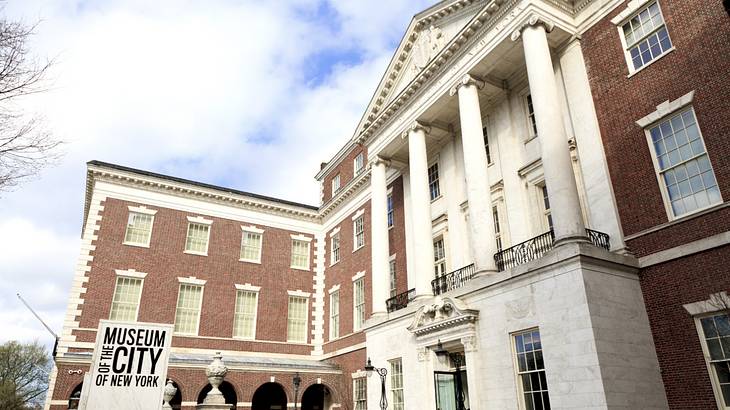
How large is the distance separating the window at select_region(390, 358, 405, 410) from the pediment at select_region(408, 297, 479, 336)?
235 centimetres

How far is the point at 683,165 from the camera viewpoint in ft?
45.0

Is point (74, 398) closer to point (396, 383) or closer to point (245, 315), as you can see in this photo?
point (245, 315)

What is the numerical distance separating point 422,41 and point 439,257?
9646mm

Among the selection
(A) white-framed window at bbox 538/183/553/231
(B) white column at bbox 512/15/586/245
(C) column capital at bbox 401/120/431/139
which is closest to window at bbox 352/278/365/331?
(C) column capital at bbox 401/120/431/139

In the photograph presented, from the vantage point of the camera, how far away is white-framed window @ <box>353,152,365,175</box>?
33.0m

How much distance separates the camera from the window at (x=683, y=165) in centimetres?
1319

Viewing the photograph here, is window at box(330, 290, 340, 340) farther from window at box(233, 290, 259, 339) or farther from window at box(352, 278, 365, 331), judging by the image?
window at box(233, 290, 259, 339)

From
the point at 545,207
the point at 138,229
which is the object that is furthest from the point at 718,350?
the point at 138,229

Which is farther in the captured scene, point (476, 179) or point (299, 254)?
point (299, 254)

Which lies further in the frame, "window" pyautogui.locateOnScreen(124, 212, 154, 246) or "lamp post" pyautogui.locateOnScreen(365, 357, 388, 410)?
"window" pyautogui.locateOnScreen(124, 212, 154, 246)

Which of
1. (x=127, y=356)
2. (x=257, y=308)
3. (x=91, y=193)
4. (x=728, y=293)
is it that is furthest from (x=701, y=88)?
(x=91, y=193)

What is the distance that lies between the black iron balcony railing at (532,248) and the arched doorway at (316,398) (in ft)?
54.3

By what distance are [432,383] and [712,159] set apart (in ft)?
36.3

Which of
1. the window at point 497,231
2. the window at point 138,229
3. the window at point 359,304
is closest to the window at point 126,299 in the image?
the window at point 138,229
